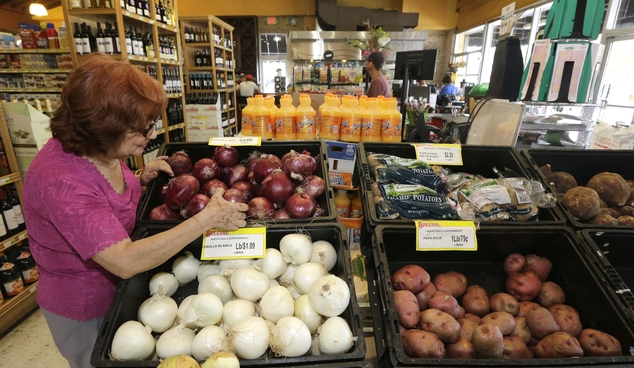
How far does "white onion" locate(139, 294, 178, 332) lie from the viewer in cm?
99

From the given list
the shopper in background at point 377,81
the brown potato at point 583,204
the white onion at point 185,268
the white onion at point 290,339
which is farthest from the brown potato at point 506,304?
the shopper in background at point 377,81

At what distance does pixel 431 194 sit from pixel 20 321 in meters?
3.20

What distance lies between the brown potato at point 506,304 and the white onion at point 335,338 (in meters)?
0.61

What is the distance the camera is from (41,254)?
46.9 inches

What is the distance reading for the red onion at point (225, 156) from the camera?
1.52 meters

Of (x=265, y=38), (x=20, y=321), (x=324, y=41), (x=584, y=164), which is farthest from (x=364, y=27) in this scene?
(x=20, y=321)

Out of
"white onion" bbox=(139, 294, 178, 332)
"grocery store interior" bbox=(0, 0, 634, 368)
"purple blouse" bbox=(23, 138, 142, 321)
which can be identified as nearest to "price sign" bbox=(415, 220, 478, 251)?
"grocery store interior" bbox=(0, 0, 634, 368)

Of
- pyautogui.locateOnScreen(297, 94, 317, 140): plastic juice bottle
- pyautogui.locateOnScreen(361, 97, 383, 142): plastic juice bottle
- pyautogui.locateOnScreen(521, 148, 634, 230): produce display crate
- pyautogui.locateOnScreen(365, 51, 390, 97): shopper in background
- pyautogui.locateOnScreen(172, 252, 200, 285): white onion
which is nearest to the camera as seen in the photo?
pyautogui.locateOnScreen(172, 252, 200, 285): white onion

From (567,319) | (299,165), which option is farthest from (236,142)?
(567,319)

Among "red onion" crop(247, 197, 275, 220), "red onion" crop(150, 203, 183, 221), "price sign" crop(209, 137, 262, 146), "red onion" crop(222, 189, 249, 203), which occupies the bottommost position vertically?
"red onion" crop(150, 203, 183, 221)

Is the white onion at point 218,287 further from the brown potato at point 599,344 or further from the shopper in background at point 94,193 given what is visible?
the brown potato at point 599,344

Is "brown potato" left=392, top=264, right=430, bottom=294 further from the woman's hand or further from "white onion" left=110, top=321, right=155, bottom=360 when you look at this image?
the woman's hand

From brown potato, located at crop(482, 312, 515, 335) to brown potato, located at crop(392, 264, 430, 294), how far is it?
0.23 metres

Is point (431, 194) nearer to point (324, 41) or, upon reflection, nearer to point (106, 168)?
point (106, 168)
